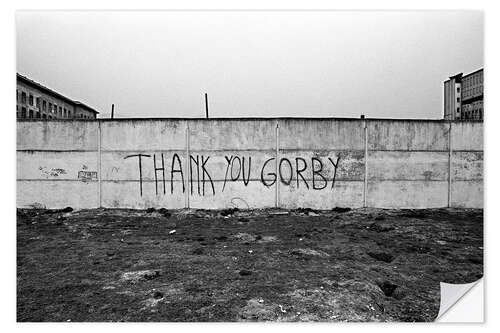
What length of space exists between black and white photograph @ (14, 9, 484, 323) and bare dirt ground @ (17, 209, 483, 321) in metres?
0.03

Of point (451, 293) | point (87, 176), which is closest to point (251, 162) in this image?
point (87, 176)

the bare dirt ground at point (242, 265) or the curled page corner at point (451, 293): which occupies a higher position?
the bare dirt ground at point (242, 265)

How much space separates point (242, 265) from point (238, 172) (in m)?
3.06

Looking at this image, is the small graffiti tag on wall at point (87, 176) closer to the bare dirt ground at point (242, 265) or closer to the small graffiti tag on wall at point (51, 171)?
the small graffiti tag on wall at point (51, 171)

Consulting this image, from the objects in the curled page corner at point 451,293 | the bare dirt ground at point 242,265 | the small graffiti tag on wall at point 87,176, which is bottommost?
the curled page corner at point 451,293

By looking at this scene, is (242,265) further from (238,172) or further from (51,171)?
(51,171)


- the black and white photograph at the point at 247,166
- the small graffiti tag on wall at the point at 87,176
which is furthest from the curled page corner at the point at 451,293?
the small graffiti tag on wall at the point at 87,176

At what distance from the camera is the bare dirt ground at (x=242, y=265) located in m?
3.23

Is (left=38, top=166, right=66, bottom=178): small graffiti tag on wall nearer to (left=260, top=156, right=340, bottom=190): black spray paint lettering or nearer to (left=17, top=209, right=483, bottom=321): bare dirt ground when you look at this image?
(left=17, top=209, right=483, bottom=321): bare dirt ground

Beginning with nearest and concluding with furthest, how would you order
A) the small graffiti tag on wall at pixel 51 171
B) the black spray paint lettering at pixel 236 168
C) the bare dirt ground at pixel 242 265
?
the bare dirt ground at pixel 242 265 → the small graffiti tag on wall at pixel 51 171 → the black spray paint lettering at pixel 236 168

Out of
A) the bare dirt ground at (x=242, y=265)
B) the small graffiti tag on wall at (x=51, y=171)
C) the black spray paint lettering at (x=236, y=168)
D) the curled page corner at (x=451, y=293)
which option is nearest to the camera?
the bare dirt ground at (x=242, y=265)

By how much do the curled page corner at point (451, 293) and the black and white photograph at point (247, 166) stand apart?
28 mm

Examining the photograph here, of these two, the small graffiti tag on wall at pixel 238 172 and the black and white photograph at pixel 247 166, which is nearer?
the black and white photograph at pixel 247 166

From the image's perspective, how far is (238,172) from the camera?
7016 millimetres
